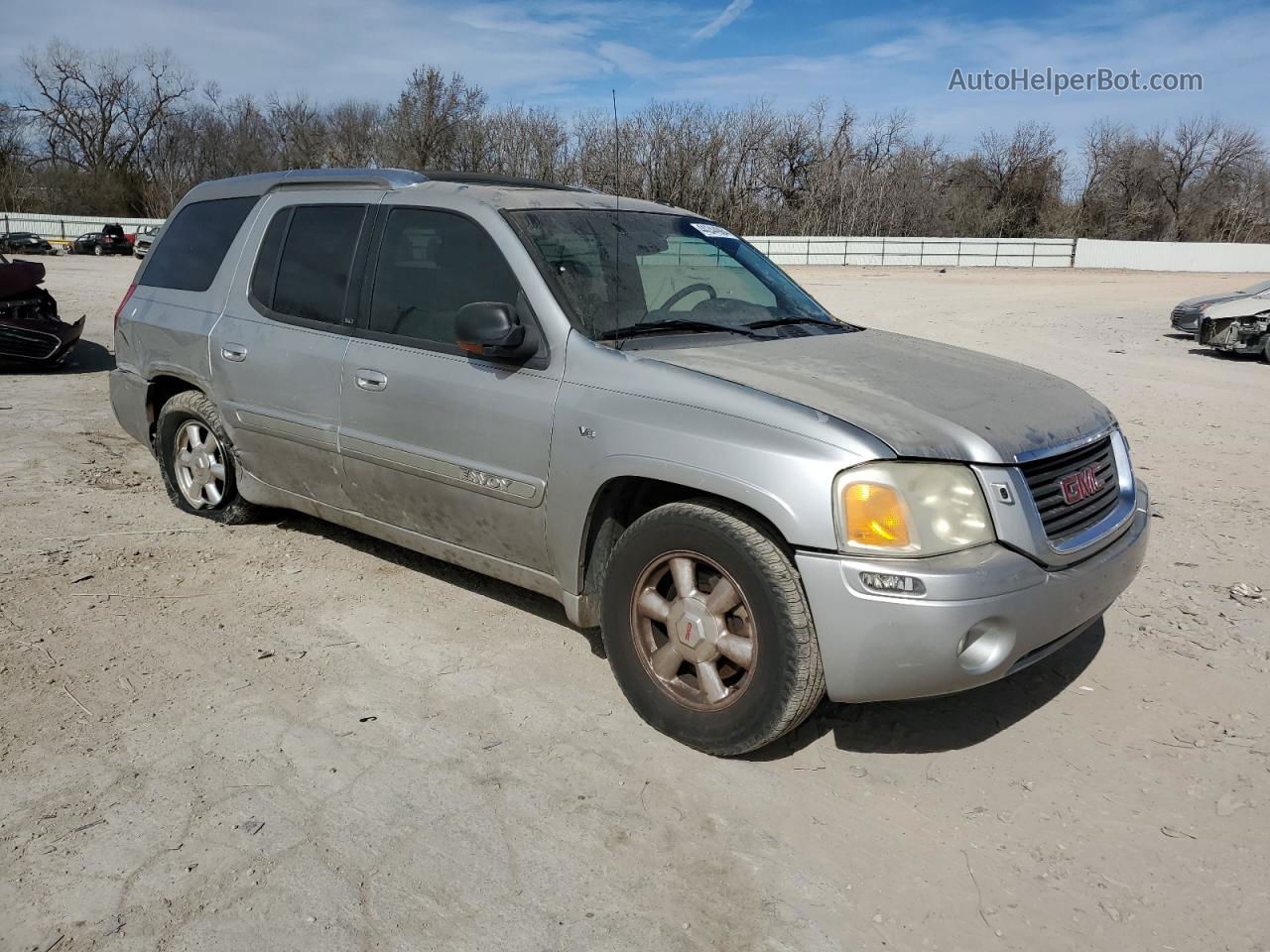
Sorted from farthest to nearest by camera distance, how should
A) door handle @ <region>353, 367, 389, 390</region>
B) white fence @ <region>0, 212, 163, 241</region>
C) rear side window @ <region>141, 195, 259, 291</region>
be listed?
white fence @ <region>0, 212, 163, 241</region>
rear side window @ <region>141, 195, 259, 291</region>
door handle @ <region>353, 367, 389, 390</region>

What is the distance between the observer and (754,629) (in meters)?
3.17

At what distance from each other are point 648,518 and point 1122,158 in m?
71.6

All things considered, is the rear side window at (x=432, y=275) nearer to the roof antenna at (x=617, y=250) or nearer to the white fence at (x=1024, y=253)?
the roof antenna at (x=617, y=250)

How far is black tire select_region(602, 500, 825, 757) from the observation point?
3.07 metres

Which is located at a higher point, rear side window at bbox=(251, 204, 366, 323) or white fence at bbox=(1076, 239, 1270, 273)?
white fence at bbox=(1076, 239, 1270, 273)

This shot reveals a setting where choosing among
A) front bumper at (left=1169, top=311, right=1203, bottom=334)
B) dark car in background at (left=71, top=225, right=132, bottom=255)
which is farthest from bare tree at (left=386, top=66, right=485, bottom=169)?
front bumper at (left=1169, top=311, right=1203, bottom=334)

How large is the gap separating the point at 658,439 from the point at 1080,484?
1.43m

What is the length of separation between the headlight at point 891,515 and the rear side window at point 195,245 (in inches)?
145

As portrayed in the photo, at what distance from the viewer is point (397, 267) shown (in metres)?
4.35

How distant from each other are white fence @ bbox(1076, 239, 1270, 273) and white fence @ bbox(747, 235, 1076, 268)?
3.40 ft

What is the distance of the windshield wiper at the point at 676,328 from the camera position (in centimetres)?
382

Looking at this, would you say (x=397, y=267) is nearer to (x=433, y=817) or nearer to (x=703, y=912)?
(x=433, y=817)

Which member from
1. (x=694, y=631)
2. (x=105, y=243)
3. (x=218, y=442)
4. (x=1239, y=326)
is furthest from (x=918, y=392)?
(x=105, y=243)

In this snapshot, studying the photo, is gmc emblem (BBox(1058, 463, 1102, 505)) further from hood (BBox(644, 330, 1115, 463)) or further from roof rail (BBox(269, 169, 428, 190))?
roof rail (BBox(269, 169, 428, 190))
